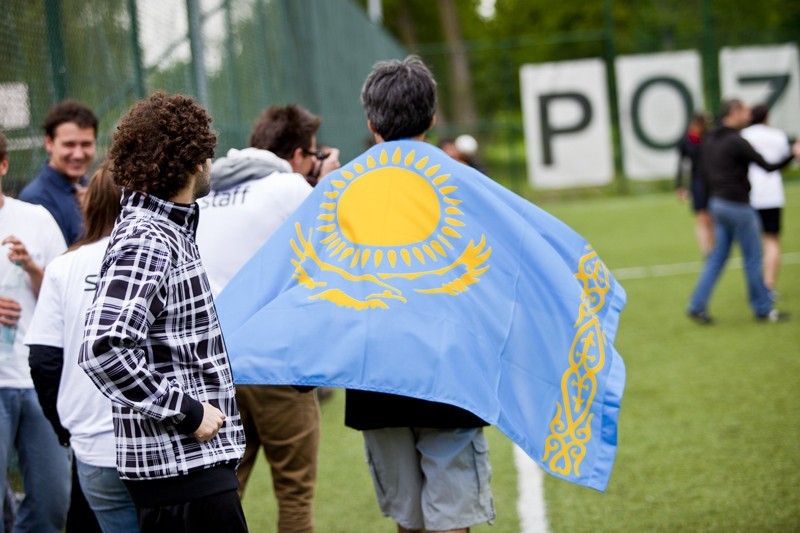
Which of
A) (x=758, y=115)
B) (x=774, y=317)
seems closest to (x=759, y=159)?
(x=758, y=115)

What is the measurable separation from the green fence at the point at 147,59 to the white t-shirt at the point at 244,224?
1.95 metres

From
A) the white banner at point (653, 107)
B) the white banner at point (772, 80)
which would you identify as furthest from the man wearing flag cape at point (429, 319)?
the white banner at point (653, 107)

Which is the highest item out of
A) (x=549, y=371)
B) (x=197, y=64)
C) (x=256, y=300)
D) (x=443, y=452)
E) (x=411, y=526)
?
(x=197, y=64)

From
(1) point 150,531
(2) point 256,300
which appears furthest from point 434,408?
(1) point 150,531

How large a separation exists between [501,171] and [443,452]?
27381mm

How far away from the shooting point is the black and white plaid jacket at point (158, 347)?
8.66 feet

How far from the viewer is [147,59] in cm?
745

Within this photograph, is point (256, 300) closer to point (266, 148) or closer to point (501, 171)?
point (266, 148)

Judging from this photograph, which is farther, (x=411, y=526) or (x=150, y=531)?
(x=411, y=526)

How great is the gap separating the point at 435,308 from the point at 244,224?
110 cm

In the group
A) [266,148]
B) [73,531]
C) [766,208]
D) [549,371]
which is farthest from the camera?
[766,208]

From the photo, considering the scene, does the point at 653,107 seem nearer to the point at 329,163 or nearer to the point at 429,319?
the point at 329,163

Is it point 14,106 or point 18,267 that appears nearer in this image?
point 18,267

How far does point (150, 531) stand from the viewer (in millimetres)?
2865
